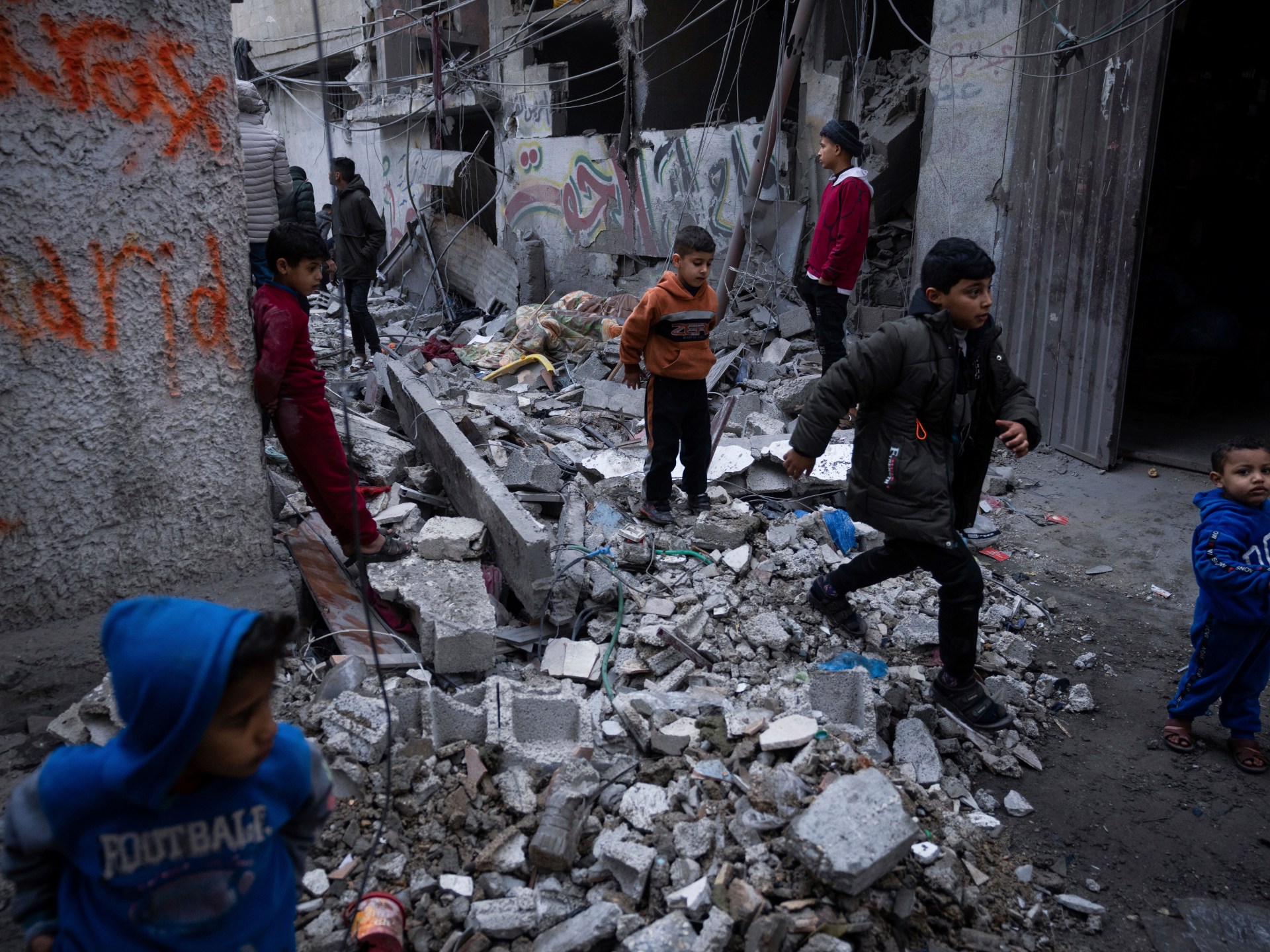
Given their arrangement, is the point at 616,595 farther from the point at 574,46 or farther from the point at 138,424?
the point at 574,46

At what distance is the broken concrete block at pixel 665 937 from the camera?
2170mm

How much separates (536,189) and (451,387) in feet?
20.0

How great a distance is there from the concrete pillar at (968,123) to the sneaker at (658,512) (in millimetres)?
3593

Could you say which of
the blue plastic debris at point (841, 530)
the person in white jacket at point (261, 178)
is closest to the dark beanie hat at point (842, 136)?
the blue plastic debris at point (841, 530)

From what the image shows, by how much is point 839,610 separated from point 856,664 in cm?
28

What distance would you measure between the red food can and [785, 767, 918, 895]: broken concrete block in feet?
3.37

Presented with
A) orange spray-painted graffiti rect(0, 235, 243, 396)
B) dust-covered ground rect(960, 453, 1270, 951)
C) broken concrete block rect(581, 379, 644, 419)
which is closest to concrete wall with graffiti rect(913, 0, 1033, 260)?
broken concrete block rect(581, 379, 644, 419)

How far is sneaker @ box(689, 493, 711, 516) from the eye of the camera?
520cm

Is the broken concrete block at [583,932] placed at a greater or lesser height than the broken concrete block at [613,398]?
lesser

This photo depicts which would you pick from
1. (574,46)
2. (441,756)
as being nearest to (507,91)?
(574,46)

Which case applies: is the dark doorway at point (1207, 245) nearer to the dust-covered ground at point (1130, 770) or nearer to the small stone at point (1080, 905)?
the dust-covered ground at point (1130, 770)

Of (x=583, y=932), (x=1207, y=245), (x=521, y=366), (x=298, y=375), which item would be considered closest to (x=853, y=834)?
(x=583, y=932)

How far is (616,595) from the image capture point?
4.04 meters

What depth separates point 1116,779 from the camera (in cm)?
319
